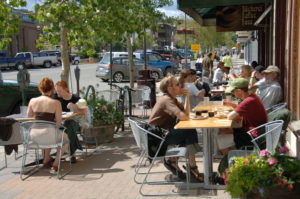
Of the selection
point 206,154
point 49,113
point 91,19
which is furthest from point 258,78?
point 49,113

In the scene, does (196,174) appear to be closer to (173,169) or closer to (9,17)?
(173,169)

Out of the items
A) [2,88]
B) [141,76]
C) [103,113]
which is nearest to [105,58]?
[141,76]

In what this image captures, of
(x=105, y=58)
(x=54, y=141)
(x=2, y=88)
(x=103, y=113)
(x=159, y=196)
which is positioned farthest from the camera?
(x=105, y=58)

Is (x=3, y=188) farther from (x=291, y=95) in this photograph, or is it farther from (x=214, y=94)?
(x=214, y=94)

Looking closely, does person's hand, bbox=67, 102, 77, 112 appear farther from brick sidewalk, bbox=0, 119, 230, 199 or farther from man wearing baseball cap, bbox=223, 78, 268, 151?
man wearing baseball cap, bbox=223, 78, 268, 151

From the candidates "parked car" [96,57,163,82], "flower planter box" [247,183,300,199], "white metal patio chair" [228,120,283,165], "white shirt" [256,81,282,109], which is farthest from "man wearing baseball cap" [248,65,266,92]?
"parked car" [96,57,163,82]

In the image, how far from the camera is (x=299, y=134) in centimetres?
568

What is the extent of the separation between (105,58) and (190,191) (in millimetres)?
22604

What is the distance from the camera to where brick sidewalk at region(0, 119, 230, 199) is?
223 inches

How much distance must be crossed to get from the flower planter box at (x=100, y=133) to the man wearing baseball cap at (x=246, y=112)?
387 cm

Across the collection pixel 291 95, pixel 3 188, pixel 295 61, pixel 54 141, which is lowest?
pixel 3 188

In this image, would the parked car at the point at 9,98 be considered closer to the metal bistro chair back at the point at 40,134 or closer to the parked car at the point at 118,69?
the metal bistro chair back at the point at 40,134

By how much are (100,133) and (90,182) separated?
9.03ft

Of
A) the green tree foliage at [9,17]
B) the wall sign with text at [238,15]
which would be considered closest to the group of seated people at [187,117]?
the green tree foliage at [9,17]
